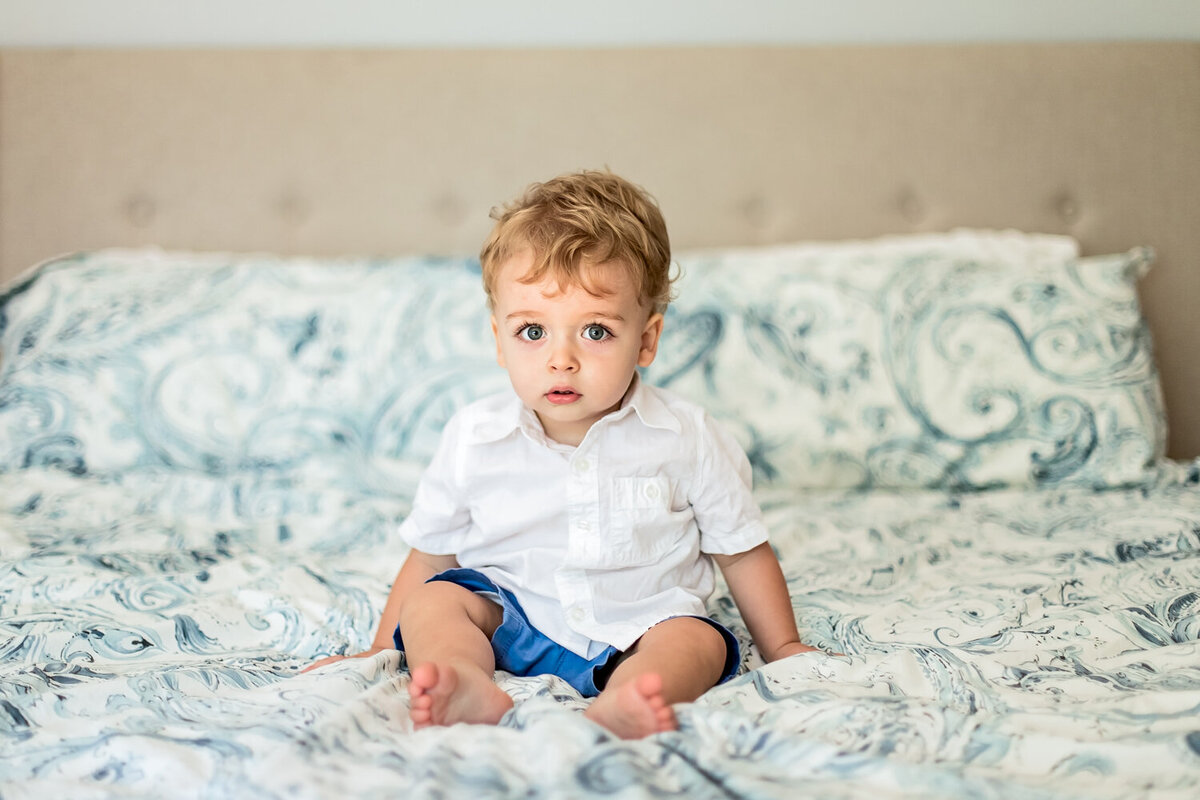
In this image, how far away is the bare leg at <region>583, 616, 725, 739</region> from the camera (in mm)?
716

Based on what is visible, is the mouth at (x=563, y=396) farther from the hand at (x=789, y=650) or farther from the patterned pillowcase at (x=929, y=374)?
the patterned pillowcase at (x=929, y=374)

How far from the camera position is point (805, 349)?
5.22 feet

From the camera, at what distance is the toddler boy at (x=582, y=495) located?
0.92 metres

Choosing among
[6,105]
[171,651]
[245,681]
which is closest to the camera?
[245,681]

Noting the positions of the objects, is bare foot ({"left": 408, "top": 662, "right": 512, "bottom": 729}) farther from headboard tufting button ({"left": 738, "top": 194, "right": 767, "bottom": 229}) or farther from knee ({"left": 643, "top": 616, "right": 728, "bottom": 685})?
headboard tufting button ({"left": 738, "top": 194, "right": 767, "bottom": 229})

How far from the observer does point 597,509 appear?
97cm

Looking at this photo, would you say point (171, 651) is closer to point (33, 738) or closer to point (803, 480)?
point (33, 738)

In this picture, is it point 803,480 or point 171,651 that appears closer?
point 171,651

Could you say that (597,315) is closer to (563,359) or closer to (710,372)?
(563,359)

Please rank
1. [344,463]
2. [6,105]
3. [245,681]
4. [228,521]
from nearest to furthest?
[245,681], [228,521], [344,463], [6,105]

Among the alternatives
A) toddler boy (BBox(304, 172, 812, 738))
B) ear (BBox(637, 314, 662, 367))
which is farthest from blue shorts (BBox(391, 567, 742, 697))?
ear (BBox(637, 314, 662, 367))

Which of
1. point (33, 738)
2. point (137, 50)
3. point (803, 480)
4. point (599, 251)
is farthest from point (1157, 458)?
point (137, 50)

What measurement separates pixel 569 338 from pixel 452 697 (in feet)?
1.14

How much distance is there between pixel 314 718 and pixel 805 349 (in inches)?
42.4
